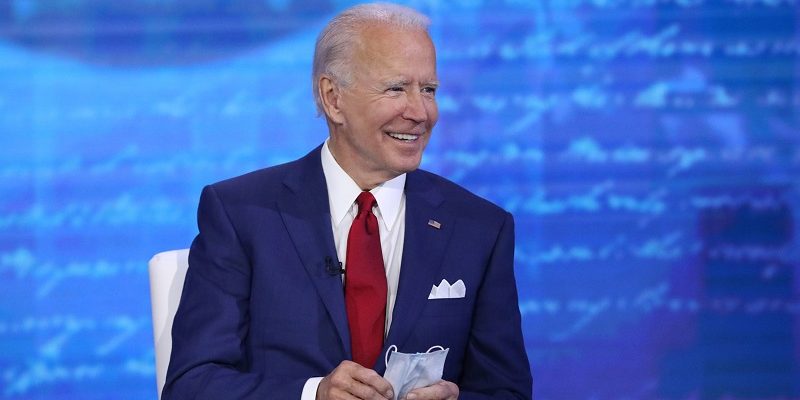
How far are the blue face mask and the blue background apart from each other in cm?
188

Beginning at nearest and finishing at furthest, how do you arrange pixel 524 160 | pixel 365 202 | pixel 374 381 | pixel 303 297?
pixel 374 381
pixel 303 297
pixel 365 202
pixel 524 160

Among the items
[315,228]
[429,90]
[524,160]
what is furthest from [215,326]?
[524,160]

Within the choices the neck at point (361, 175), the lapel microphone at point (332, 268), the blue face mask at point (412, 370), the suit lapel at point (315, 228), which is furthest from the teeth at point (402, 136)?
the blue face mask at point (412, 370)

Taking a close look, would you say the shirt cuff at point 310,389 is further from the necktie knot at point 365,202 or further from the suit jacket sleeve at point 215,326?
the necktie knot at point 365,202

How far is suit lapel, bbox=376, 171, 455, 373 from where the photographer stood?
8.21 feet

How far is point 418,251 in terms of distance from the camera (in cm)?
259

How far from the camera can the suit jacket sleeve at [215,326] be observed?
2385 millimetres

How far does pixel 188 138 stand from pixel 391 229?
1.61 m

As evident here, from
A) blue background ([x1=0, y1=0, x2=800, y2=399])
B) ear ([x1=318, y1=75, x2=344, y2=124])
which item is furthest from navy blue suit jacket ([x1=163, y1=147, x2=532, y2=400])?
blue background ([x1=0, y1=0, x2=800, y2=399])

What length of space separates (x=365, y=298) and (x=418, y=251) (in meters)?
0.17

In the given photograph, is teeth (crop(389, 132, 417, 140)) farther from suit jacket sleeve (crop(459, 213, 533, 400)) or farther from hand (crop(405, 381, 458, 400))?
hand (crop(405, 381, 458, 400))

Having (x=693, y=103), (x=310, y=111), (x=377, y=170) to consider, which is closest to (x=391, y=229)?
(x=377, y=170)

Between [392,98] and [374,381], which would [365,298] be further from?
[392,98]

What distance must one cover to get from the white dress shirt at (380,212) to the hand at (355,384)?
0.32 metres
